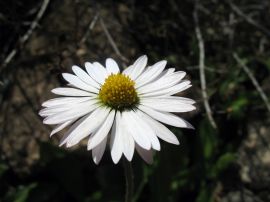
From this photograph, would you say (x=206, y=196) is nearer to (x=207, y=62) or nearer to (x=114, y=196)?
(x=114, y=196)

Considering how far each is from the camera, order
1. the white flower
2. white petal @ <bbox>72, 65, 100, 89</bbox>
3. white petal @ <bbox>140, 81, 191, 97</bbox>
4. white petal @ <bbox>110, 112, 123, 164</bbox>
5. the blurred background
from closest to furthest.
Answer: white petal @ <bbox>110, 112, 123, 164</bbox> < the white flower < white petal @ <bbox>140, 81, 191, 97</bbox> < white petal @ <bbox>72, 65, 100, 89</bbox> < the blurred background

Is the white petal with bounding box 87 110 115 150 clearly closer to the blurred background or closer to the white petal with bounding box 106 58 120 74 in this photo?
the white petal with bounding box 106 58 120 74

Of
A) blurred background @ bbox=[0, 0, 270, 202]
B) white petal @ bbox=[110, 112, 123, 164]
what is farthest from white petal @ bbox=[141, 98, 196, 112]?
blurred background @ bbox=[0, 0, 270, 202]

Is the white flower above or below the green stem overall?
above

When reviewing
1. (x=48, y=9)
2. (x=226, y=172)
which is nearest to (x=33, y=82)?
(x=48, y=9)

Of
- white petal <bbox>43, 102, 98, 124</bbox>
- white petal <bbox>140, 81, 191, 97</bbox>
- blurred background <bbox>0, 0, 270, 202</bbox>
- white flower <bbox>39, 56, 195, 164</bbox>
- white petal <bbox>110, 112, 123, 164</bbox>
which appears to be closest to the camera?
white petal <bbox>110, 112, 123, 164</bbox>

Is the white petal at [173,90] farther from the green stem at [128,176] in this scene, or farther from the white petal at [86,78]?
the green stem at [128,176]
